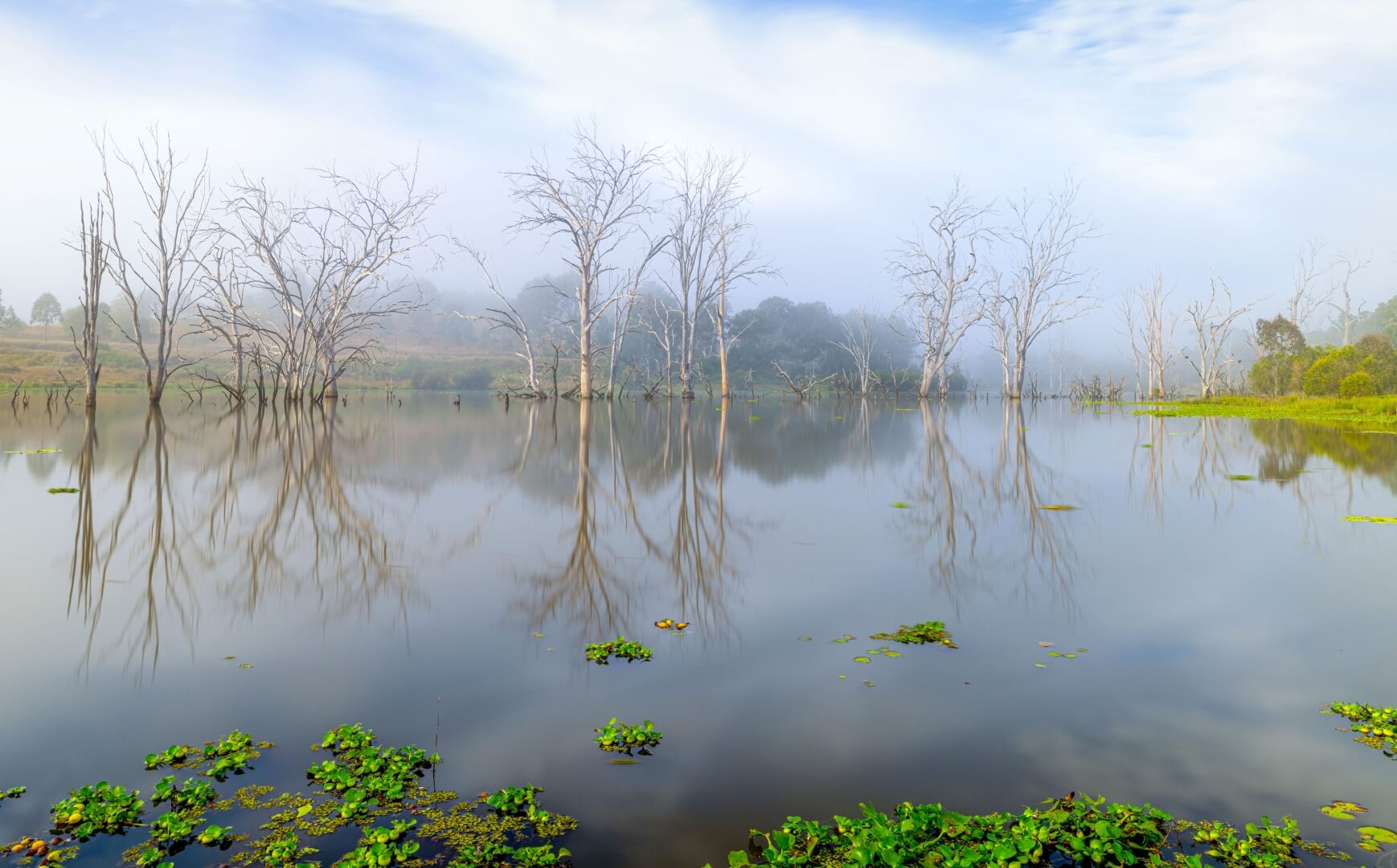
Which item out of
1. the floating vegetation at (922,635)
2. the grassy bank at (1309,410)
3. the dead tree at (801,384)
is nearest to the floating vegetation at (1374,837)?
the floating vegetation at (922,635)

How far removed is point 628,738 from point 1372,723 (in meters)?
3.25

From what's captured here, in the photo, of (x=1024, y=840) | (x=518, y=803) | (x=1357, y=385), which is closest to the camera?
(x=1024, y=840)

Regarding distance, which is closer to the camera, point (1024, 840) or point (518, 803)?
point (1024, 840)

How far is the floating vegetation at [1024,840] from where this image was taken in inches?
96.0

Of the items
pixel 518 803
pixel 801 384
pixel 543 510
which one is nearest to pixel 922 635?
pixel 518 803

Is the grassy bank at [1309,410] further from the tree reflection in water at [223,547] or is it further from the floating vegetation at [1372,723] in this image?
the tree reflection in water at [223,547]

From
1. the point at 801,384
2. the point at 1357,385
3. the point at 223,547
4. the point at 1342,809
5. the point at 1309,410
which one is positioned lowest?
the point at 223,547

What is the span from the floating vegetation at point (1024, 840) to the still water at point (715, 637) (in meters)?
0.12

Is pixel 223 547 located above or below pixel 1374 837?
below

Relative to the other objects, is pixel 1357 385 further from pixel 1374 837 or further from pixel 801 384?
pixel 1374 837

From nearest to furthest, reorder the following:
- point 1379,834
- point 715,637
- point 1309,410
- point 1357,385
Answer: point 1379,834
point 715,637
point 1309,410
point 1357,385

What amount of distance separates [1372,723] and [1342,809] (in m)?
0.96

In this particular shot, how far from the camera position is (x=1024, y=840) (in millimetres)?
2469

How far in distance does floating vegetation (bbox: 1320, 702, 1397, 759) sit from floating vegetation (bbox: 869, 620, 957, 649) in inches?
67.5
